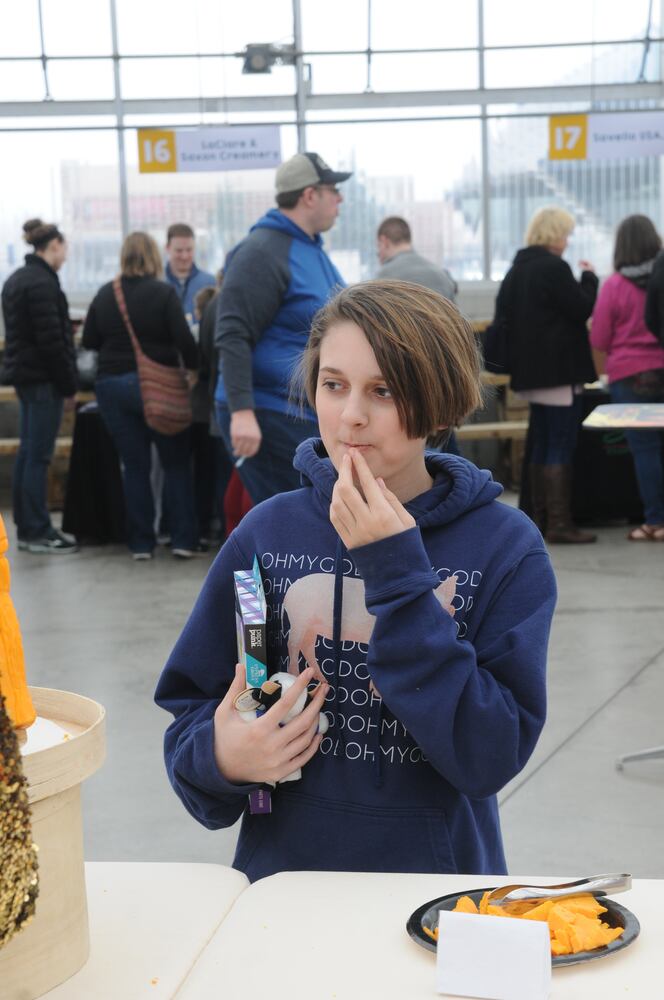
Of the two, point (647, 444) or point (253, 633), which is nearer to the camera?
point (253, 633)

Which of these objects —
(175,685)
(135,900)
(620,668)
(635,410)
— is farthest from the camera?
(620,668)

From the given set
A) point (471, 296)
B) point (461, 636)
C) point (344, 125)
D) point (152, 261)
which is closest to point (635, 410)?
point (461, 636)

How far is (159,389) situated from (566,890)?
16.3 ft

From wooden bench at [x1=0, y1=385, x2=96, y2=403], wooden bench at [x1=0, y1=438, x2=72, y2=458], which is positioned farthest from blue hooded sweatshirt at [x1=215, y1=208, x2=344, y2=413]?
wooden bench at [x1=0, y1=438, x2=72, y2=458]

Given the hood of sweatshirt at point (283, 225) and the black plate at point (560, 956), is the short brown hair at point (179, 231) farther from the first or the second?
the black plate at point (560, 956)

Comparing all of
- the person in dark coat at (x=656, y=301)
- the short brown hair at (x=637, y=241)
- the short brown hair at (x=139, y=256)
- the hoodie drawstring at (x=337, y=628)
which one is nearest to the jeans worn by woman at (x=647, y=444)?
the person in dark coat at (x=656, y=301)

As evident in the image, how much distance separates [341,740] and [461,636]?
0.18 meters

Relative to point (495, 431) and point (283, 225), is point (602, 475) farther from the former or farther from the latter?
point (283, 225)

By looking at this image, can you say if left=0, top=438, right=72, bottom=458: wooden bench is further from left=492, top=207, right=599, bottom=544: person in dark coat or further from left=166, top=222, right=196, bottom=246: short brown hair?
left=492, top=207, right=599, bottom=544: person in dark coat

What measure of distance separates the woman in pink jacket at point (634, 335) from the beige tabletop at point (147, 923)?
16.5 ft

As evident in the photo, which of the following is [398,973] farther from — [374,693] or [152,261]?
[152,261]

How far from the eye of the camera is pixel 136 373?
19.4 ft

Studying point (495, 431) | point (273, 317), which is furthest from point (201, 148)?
point (273, 317)

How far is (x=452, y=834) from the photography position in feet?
4.43
